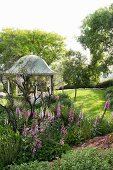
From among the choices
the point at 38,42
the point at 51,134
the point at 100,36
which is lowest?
the point at 51,134

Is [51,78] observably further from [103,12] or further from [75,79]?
[103,12]

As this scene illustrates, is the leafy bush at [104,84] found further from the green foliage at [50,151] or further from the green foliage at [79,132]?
the green foliage at [50,151]

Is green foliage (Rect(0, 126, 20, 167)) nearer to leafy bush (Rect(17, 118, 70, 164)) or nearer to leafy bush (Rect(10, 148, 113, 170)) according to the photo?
leafy bush (Rect(17, 118, 70, 164))

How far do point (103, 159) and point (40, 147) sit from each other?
247 centimetres

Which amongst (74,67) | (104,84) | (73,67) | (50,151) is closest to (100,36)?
(74,67)

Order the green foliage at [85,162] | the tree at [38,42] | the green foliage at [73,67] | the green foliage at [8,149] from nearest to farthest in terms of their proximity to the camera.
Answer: the green foliage at [85,162] < the green foliage at [8,149] < the green foliage at [73,67] < the tree at [38,42]

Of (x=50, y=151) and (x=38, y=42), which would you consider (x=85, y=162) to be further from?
(x=38, y=42)

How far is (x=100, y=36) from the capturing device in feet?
119

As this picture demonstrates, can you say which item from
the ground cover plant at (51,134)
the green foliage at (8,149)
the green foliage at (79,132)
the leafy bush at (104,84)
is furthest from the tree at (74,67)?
the green foliage at (8,149)

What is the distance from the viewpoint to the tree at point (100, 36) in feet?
118

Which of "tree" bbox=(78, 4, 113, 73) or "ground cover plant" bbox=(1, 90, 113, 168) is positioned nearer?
"ground cover plant" bbox=(1, 90, 113, 168)

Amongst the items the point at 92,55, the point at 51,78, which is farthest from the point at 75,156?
the point at 92,55

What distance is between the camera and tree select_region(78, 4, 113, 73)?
35875 mm

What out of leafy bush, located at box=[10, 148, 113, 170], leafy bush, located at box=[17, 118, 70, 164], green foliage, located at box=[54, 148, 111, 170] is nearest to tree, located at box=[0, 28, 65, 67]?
leafy bush, located at box=[17, 118, 70, 164]
